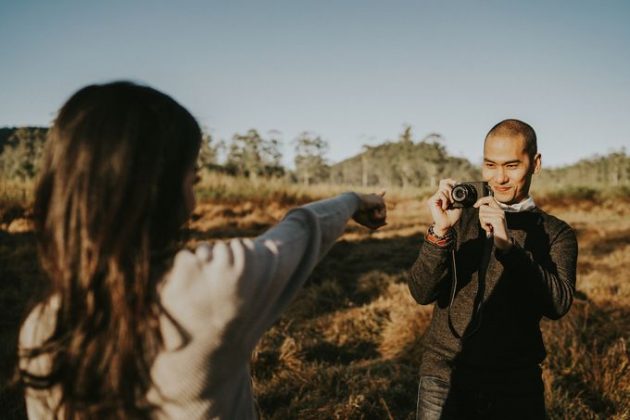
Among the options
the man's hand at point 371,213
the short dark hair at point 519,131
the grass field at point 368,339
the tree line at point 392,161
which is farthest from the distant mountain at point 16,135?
the man's hand at point 371,213

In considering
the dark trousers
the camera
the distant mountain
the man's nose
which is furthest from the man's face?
the distant mountain

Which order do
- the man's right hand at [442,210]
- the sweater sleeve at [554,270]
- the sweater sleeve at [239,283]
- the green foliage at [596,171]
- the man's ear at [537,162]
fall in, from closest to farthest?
the sweater sleeve at [239,283] → the sweater sleeve at [554,270] → the man's right hand at [442,210] → the man's ear at [537,162] → the green foliage at [596,171]

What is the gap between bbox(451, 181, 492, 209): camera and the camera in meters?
1.84

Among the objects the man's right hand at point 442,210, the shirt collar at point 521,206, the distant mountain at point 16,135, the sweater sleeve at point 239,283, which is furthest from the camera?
the distant mountain at point 16,135

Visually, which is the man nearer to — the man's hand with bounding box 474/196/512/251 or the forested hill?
the man's hand with bounding box 474/196/512/251

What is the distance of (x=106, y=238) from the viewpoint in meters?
0.79

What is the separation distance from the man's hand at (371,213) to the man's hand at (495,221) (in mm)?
653

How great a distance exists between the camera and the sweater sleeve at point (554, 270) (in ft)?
5.49

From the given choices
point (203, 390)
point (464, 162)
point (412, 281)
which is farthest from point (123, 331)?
point (464, 162)

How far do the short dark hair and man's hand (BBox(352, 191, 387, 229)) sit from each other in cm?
117

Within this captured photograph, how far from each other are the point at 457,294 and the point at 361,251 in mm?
6868

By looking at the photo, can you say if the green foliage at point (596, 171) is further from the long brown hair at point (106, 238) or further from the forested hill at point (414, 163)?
the long brown hair at point (106, 238)

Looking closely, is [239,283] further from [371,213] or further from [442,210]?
[442,210]

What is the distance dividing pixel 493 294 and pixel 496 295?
0.01 meters
